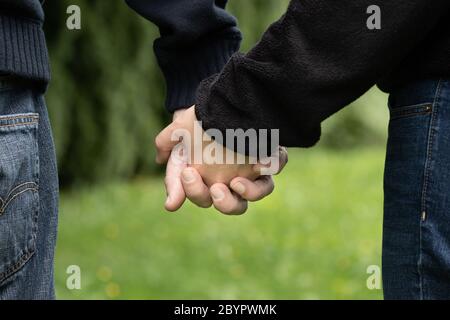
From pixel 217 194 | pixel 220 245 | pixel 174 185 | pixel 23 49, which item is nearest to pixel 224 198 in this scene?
pixel 217 194

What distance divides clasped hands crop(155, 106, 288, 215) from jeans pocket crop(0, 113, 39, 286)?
1.40 ft

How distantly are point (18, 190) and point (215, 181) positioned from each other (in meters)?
0.55

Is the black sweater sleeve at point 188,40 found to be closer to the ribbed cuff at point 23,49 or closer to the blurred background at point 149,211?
the ribbed cuff at point 23,49

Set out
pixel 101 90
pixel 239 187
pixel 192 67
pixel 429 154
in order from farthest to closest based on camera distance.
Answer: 1. pixel 101 90
2. pixel 192 67
3. pixel 239 187
4. pixel 429 154

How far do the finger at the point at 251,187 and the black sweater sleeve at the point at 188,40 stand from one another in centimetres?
36

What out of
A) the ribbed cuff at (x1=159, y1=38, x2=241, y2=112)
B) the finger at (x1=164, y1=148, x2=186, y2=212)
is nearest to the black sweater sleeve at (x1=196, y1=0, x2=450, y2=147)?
the finger at (x1=164, y1=148, x2=186, y2=212)

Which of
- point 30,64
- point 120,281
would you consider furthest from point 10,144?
point 120,281

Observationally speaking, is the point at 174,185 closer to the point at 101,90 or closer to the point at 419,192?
the point at 419,192

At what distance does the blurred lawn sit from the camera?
4.56 m

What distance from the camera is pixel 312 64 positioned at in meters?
1.62

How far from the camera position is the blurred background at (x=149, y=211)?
15.4 feet

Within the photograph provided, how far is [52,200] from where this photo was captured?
69.2 inches

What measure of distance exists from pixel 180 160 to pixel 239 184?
0.26 meters

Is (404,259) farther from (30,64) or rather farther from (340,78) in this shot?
(30,64)
